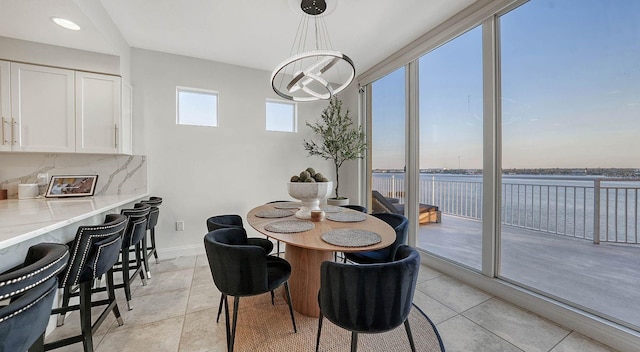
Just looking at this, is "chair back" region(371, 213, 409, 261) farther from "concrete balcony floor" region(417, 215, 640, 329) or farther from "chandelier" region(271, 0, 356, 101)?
"chandelier" region(271, 0, 356, 101)

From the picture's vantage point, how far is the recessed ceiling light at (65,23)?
1.98 m

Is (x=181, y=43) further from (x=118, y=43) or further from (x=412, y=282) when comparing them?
(x=412, y=282)

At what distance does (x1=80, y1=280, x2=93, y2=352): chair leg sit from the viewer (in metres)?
1.43

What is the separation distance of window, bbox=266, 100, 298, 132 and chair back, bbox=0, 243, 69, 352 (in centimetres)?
324

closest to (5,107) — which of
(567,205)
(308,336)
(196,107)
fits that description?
(196,107)

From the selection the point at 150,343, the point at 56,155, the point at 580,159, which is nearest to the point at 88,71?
the point at 56,155

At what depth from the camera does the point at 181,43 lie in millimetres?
3004

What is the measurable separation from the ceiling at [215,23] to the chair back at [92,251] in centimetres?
182

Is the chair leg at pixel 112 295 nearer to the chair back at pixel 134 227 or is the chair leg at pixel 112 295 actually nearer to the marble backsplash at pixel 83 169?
the chair back at pixel 134 227

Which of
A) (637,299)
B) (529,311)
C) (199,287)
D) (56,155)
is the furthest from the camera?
(56,155)

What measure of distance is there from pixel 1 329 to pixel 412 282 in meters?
1.50

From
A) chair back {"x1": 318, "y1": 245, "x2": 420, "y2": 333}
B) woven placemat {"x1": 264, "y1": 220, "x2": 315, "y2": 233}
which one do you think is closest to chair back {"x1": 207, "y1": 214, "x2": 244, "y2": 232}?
woven placemat {"x1": 264, "y1": 220, "x2": 315, "y2": 233}

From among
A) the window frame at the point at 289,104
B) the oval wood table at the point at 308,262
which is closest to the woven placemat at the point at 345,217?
the oval wood table at the point at 308,262

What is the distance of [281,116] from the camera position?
406 centimetres
